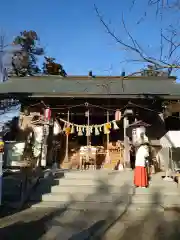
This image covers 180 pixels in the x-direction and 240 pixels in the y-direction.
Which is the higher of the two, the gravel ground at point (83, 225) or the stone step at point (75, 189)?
the stone step at point (75, 189)

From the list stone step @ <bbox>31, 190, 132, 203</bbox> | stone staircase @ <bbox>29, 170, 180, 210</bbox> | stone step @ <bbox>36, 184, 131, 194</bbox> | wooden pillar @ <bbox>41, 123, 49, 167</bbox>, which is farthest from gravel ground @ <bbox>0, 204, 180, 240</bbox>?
wooden pillar @ <bbox>41, 123, 49, 167</bbox>

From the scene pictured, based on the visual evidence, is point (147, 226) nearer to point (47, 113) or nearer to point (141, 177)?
point (141, 177)

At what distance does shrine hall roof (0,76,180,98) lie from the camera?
12.8 metres

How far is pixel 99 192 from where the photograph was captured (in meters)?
9.72

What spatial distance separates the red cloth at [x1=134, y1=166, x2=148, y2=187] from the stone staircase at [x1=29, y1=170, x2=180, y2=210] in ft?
0.70

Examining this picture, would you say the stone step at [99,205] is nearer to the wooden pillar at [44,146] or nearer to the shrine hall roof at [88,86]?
the wooden pillar at [44,146]

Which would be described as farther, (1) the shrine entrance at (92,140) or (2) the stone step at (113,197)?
(1) the shrine entrance at (92,140)

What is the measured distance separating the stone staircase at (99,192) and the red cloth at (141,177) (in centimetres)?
21

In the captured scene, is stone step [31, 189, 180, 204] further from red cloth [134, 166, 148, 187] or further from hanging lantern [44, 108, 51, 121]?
hanging lantern [44, 108, 51, 121]

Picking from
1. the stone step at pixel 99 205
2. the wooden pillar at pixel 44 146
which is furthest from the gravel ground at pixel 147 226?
the wooden pillar at pixel 44 146

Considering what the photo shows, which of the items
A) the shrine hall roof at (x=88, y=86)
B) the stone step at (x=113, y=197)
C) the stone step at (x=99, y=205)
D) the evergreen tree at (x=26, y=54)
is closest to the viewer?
the stone step at (x=99, y=205)

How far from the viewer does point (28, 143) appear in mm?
12305

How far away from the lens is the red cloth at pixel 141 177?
9828mm

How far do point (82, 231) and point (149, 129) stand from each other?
849 centimetres
